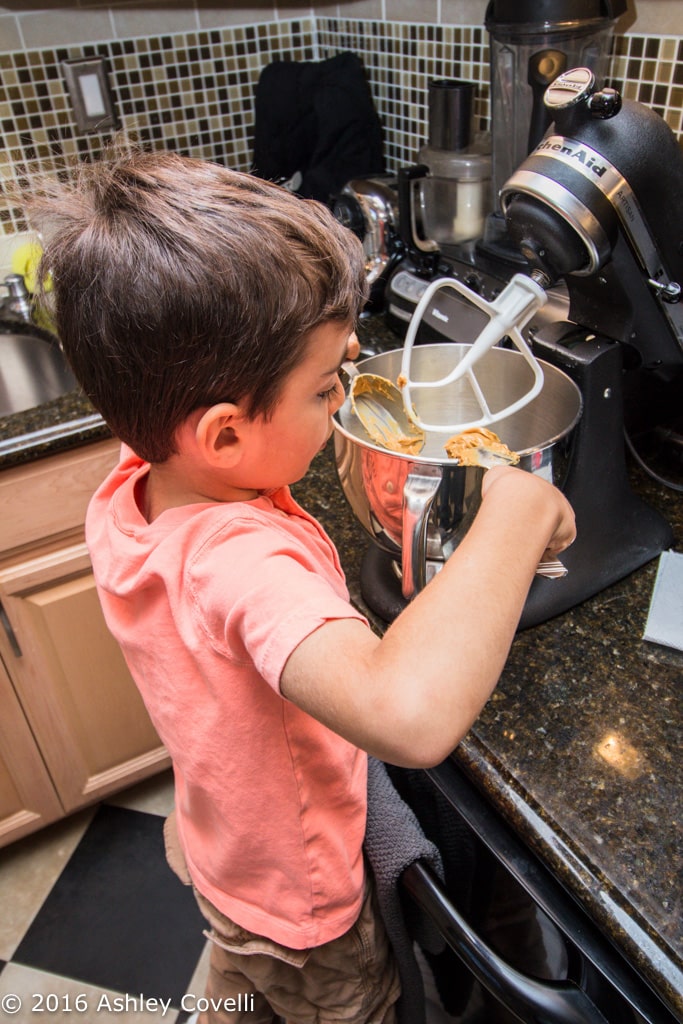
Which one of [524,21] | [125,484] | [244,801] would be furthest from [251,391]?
[524,21]

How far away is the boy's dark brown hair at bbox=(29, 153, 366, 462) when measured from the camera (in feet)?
1.54

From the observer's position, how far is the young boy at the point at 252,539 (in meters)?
0.43

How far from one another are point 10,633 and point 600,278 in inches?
37.5

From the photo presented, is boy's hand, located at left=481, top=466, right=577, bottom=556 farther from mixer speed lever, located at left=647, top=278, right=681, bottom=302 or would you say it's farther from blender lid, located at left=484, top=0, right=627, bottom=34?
blender lid, located at left=484, top=0, right=627, bottom=34

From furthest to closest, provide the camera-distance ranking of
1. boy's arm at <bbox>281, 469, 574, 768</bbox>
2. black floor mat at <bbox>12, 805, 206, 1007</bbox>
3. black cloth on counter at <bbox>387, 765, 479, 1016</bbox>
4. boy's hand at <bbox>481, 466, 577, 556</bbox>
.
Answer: black floor mat at <bbox>12, 805, 206, 1007</bbox>, black cloth on counter at <bbox>387, 765, 479, 1016</bbox>, boy's hand at <bbox>481, 466, 577, 556</bbox>, boy's arm at <bbox>281, 469, 574, 768</bbox>

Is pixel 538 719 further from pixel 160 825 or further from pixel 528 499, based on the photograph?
pixel 160 825

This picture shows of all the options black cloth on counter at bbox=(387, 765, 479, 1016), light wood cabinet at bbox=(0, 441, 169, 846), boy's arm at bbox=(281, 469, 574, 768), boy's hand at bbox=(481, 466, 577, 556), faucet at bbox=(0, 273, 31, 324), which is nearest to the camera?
boy's arm at bbox=(281, 469, 574, 768)

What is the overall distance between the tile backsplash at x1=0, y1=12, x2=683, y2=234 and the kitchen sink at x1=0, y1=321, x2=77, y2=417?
195 millimetres

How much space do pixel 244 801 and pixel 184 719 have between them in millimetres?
82

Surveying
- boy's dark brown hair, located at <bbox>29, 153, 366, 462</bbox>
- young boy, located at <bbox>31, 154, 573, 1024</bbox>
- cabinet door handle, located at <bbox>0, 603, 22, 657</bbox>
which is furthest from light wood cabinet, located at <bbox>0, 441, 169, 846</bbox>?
boy's dark brown hair, located at <bbox>29, 153, 366, 462</bbox>

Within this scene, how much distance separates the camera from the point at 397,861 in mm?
606

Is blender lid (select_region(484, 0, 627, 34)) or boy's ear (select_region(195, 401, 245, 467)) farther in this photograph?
blender lid (select_region(484, 0, 627, 34))

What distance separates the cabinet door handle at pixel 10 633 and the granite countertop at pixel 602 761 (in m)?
0.63

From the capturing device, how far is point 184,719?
0.57 meters
